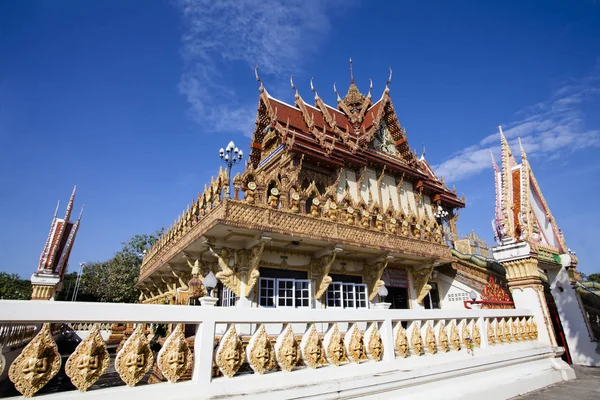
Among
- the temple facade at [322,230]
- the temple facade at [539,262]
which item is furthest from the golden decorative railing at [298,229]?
the temple facade at [539,262]

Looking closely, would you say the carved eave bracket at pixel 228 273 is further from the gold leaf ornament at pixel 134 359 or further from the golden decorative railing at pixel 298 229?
the gold leaf ornament at pixel 134 359

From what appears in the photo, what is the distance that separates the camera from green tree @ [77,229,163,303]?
28138 millimetres

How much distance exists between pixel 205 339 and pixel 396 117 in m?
17.5

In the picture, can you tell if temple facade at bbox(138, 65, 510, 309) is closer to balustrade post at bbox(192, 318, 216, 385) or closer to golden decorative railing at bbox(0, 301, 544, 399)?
golden decorative railing at bbox(0, 301, 544, 399)

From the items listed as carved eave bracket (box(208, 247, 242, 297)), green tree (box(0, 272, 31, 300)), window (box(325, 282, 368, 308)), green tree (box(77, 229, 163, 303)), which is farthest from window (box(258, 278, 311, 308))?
green tree (box(0, 272, 31, 300))

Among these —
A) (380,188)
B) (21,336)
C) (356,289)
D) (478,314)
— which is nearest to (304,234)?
(356,289)

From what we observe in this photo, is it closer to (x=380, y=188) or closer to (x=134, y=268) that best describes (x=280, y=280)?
(x=380, y=188)

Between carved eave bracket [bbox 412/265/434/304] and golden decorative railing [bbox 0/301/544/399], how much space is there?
797 cm

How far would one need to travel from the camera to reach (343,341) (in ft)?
13.0

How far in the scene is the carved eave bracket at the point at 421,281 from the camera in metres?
13.1

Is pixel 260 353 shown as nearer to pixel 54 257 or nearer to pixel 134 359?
pixel 134 359

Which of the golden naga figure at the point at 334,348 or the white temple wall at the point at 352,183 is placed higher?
the white temple wall at the point at 352,183

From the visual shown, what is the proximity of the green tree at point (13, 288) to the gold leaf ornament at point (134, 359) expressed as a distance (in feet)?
126

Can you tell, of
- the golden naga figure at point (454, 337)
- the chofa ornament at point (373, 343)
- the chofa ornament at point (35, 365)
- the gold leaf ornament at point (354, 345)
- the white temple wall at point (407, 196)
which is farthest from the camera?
the white temple wall at point (407, 196)
